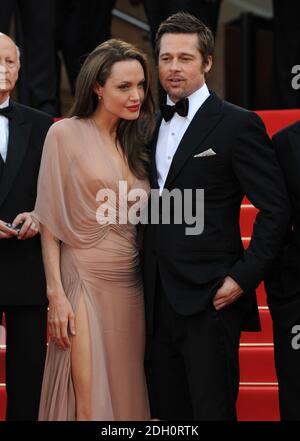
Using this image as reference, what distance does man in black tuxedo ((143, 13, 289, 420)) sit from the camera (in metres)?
3.68

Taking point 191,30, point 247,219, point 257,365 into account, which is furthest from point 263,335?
point 191,30

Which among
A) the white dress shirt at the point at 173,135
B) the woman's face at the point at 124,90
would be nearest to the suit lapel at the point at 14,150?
the woman's face at the point at 124,90

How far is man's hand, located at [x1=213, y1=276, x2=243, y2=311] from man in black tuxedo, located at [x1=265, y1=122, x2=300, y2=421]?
19cm

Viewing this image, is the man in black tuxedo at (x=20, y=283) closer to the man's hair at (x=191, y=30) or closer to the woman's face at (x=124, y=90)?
the woman's face at (x=124, y=90)

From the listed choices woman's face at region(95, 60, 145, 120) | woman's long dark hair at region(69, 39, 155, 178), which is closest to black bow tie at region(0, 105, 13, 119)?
woman's long dark hair at region(69, 39, 155, 178)

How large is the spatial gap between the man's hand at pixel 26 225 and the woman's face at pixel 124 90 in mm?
508

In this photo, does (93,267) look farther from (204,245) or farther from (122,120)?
(122,120)

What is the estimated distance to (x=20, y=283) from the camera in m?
4.12

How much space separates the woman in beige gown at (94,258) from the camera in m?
3.78

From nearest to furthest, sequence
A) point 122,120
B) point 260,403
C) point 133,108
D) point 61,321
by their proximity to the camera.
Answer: point 61,321 < point 133,108 < point 122,120 < point 260,403

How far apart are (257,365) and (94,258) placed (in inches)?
48.3
